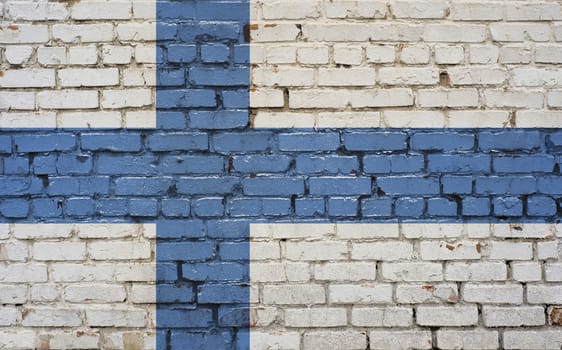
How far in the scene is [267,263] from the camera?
7.25 feet

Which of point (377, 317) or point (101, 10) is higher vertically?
point (101, 10)

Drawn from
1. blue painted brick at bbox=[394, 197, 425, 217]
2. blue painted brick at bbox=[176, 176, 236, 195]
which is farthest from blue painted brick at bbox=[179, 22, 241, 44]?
blue painted brick at bbox=[394, 197, 425, 217]

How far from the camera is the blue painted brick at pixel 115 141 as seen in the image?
2.21 m

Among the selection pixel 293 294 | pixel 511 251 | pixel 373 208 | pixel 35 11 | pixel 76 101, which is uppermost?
pixel 35 11

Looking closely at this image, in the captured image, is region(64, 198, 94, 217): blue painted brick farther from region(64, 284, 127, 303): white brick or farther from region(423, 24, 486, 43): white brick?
region(423, 24, 486, 43): white brick

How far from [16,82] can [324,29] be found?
1.06 meters

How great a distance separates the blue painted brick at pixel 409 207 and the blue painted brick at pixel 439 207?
0.09 feet

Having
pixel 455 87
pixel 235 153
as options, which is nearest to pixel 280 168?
pixel 235 153

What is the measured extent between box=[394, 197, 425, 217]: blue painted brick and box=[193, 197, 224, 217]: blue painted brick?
595mm

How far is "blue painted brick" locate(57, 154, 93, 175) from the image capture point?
221cm

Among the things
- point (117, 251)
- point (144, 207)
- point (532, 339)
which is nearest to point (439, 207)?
point (532, 339)

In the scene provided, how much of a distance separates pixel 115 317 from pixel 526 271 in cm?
140

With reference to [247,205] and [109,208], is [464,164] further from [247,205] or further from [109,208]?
[109,208]

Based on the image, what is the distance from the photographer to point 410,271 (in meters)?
2.22
